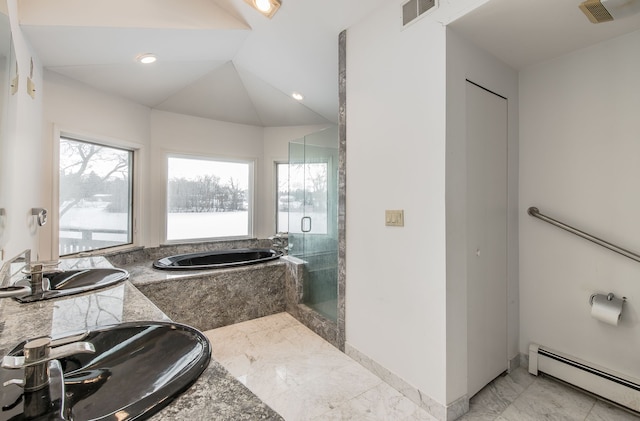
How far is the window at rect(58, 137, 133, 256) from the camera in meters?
2.68

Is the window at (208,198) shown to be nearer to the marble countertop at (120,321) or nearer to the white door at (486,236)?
the marble countertop at (120,321)

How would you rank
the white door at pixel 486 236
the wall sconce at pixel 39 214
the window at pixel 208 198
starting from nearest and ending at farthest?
the white door at pixel 486 236 → the wall sconce at pixel 39 214 → the window at pixel 208 198

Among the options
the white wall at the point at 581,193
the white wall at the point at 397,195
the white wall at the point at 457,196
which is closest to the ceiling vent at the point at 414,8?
the white wall at the point at 397,195

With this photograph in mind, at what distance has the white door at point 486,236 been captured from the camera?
1.76 meters

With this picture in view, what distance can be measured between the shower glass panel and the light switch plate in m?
0.72

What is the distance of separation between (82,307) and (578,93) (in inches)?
112

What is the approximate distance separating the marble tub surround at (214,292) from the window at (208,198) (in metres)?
0.81

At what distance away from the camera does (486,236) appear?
1863 millimetres

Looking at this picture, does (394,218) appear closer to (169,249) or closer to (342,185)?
(342,185)

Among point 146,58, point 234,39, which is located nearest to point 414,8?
point 234,39

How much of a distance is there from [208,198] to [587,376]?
13.0ft

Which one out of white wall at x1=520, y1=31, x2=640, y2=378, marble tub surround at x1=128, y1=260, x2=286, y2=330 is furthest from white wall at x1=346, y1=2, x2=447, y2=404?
marble tub surround at x1=128, y1=260, x2=286, y2=330

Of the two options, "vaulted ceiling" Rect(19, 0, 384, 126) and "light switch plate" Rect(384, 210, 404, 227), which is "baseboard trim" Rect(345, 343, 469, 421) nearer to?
"light switch plate" Rect(384, 210, 404, 227)

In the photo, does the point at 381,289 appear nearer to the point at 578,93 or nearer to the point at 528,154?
the point at 528,154
